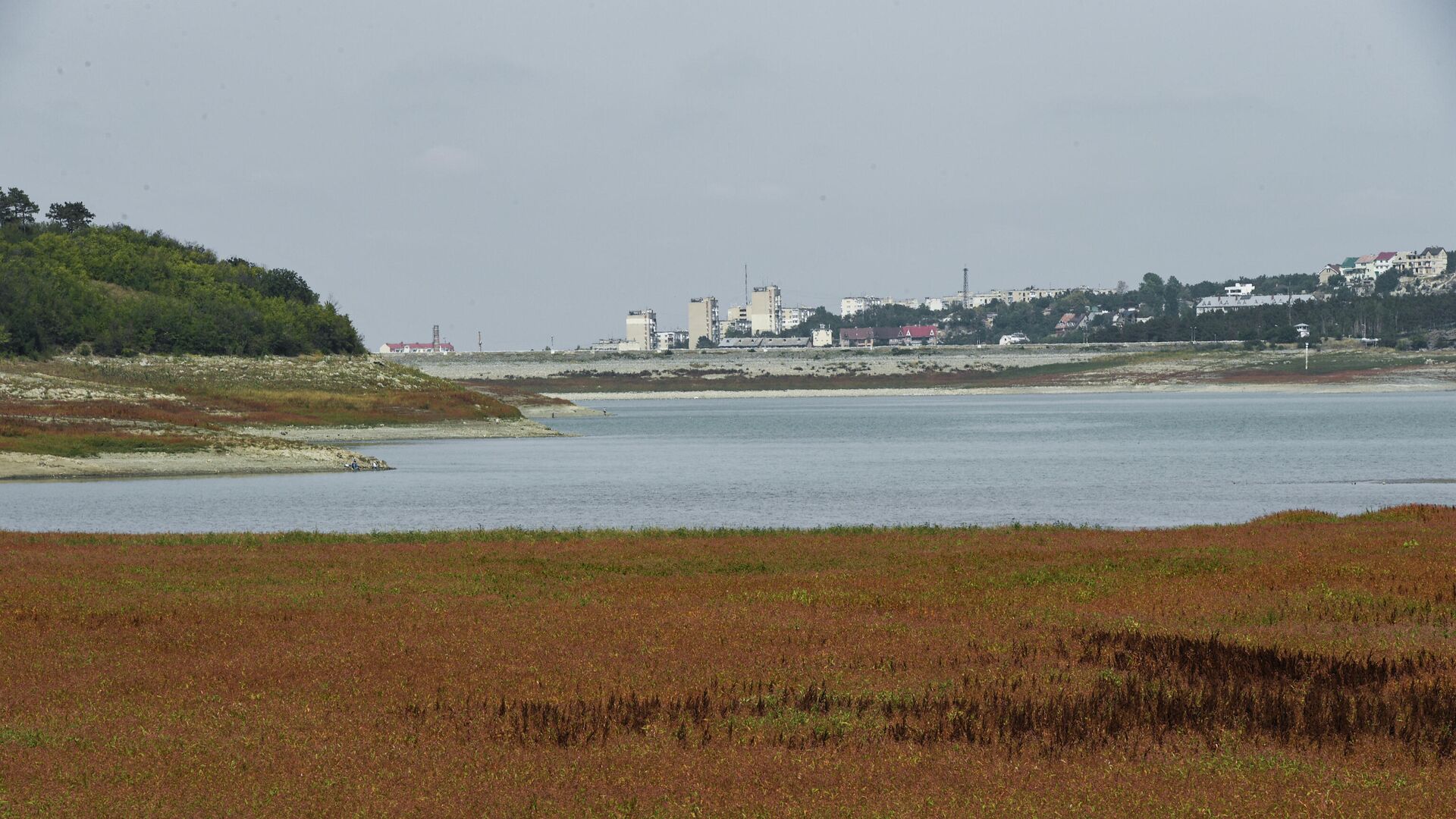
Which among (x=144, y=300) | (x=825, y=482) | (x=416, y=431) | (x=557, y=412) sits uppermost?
(x=144, y=300)

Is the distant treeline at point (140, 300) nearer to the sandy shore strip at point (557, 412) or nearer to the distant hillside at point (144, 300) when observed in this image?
the distant hillside at point (144, 300)

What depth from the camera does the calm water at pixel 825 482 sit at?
4434cm

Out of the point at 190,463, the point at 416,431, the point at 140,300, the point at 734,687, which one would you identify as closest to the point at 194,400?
the point at 416,431

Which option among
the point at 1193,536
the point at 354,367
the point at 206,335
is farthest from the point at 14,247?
the point at 1193,536

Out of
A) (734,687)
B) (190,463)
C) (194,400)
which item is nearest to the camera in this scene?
(734,687)

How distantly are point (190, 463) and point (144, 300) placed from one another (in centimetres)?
6527

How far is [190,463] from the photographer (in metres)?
65.2

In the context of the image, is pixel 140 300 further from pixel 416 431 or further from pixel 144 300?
pixel 416 431

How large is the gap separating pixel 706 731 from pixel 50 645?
29.4 ft

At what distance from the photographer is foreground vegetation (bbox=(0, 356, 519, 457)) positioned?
6831 centimetres

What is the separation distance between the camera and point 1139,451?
76.8m

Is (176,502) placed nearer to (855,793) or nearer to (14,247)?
(855,793)

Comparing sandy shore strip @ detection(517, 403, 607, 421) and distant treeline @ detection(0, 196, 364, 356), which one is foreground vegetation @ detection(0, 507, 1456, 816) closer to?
distant treeline @ detection(0, 196, 364, 356)

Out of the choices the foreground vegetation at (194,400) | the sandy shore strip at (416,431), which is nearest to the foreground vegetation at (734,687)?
the foreground vegetation at (194,400)
